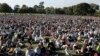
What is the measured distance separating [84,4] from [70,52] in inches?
4348

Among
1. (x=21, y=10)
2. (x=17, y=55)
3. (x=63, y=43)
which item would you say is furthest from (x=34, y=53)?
(x=21, y=10)

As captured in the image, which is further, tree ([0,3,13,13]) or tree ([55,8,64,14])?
tree ([55,8,64,14])

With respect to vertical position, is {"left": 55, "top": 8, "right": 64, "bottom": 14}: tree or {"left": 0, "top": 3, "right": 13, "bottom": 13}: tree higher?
{"left": 0, "top": 3, "right": 13, "bottom": 13}: tree

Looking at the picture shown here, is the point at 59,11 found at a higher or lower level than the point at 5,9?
lower

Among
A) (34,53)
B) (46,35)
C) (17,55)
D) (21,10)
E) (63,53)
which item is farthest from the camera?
(21,10)

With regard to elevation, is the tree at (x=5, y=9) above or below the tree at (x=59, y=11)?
above

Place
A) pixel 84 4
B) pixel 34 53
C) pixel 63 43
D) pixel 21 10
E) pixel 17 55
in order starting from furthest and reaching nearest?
pixel 84 4
pixel 21 10
pixel 63 43
pixel 17 55
pixel 34 53

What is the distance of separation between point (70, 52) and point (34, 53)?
4.25 meters

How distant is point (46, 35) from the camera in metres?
33.7

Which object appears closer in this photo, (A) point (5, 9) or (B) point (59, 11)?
(A) point (5, 9)

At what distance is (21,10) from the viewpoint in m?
124

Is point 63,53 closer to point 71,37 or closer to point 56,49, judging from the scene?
point 56,49

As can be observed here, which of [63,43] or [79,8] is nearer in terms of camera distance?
[63,43]

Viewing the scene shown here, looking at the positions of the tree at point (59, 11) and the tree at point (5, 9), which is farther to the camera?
the tree at point (59, 11)
